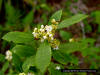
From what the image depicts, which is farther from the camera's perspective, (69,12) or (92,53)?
(69,12)

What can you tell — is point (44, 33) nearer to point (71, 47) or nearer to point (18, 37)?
point (18, 37)

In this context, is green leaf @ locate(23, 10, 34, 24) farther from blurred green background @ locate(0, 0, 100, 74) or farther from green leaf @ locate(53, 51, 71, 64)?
green leaf @ locate(53, 51, 71, 64)

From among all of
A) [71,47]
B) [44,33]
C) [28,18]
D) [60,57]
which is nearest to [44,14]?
[28,18]

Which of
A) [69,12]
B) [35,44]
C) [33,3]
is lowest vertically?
[35,44]

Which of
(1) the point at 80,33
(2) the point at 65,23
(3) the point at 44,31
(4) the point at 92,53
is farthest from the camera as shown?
(1) the point at 80,33

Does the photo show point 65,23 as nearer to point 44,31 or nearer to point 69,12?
point 44,31

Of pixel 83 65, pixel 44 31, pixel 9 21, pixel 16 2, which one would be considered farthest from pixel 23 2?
pixel 44 31
